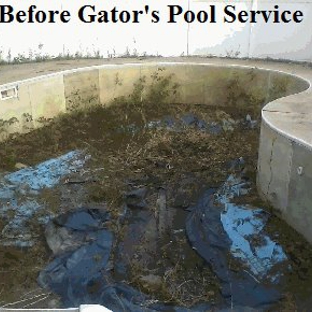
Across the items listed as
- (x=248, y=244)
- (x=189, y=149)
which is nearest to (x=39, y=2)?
(x=189, y=149)

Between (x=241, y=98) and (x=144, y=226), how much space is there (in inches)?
172

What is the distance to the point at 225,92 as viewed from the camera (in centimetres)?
828

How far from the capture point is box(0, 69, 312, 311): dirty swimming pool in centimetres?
379

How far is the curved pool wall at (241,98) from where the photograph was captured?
4.48 m

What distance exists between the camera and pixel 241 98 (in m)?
8.17

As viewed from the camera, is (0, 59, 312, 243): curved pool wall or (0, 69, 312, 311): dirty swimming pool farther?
(0, 59, 312, 243): curved pool wall

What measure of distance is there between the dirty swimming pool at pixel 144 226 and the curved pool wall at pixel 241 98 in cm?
31

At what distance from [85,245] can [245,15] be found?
6.61 meters

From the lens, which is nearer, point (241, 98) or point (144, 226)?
point (144, 226)

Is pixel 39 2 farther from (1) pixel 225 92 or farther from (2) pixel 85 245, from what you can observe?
(2) pixel 85 245

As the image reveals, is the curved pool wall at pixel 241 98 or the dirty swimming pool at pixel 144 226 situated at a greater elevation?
the curved pool wall at pixel 241 98

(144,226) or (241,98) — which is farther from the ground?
(241,98)

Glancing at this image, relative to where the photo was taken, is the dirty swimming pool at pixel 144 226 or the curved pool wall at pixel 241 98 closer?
the dirty swimming pool at pixel 144 226

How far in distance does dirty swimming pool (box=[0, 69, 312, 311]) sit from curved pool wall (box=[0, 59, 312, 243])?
1.01 ft
